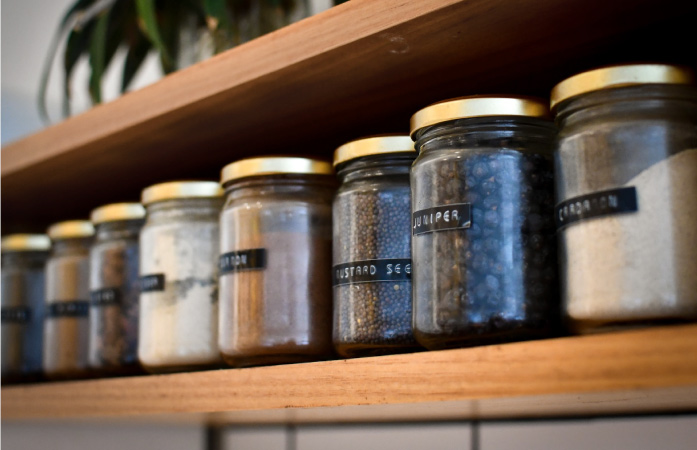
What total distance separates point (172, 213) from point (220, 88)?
0.20m

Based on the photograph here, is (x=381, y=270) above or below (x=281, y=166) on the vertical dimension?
below

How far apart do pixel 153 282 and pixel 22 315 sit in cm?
37

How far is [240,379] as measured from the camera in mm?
845

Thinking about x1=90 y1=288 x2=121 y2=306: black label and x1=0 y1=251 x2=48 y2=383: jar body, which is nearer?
x1=90 y1=288 x2=121 y2=306: black label

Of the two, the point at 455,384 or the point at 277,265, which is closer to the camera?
the point at 455,384

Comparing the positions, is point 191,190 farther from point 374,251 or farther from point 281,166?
point 374,251

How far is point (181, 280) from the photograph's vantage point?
97 centimetres

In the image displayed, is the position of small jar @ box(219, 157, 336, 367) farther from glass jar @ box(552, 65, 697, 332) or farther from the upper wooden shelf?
glass jar @ box(552, 65, 697, 332)

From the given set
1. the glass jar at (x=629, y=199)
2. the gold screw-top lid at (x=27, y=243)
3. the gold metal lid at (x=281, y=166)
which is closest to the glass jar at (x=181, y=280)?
the gold metal lid at (x=281, y=166)

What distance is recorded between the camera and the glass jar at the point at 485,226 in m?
0.68

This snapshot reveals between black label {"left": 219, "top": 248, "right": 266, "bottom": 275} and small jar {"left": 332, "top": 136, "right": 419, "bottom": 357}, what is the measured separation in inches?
3.2

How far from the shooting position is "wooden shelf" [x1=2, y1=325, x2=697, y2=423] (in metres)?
0.56

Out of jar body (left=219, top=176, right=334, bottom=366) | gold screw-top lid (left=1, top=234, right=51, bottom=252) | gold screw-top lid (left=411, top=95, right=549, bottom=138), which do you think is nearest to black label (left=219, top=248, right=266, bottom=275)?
jar body (left=219, top=176, right=334, bottom=366)

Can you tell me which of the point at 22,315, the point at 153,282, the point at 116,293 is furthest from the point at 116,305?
the point at 22,315
